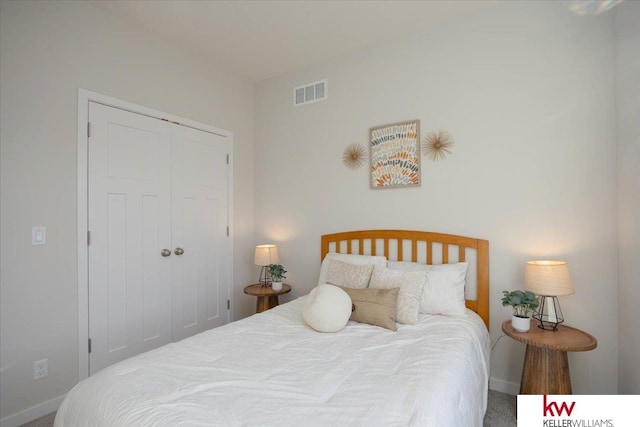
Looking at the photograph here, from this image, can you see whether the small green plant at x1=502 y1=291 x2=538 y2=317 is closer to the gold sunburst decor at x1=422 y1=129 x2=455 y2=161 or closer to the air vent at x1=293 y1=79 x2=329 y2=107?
the gold sunburst decor at x1=422 y1=129 x2=455 y2=161

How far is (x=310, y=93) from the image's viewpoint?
10.6 ft

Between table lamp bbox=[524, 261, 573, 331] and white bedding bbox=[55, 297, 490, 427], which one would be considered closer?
white bedding bbox=[55, 297, 490, 427]

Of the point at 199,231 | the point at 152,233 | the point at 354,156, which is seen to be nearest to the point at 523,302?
the point at 354,156

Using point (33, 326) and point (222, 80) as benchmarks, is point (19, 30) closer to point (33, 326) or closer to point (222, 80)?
point (222, 80)

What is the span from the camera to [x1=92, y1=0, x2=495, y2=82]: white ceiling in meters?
2.31

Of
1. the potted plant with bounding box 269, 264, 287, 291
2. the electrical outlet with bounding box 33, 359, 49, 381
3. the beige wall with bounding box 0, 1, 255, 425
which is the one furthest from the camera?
the potted plant with bounding box 269, 264, 287, 291

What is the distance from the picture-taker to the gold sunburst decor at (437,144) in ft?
8.15

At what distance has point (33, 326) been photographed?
6.69 ft

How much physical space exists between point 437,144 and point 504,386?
6.02ft

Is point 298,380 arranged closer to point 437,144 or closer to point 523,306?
point 523,306

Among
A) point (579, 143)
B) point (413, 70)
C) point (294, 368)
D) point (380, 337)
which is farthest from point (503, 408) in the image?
point (413, 70)

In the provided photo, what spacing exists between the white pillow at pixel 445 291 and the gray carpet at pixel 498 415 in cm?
63

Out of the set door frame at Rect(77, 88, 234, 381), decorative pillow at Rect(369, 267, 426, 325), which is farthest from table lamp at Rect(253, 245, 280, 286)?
door frame at Rect(77, 88, 234, 381)

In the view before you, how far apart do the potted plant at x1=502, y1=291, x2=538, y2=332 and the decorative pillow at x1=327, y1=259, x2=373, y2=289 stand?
3.00 ft
